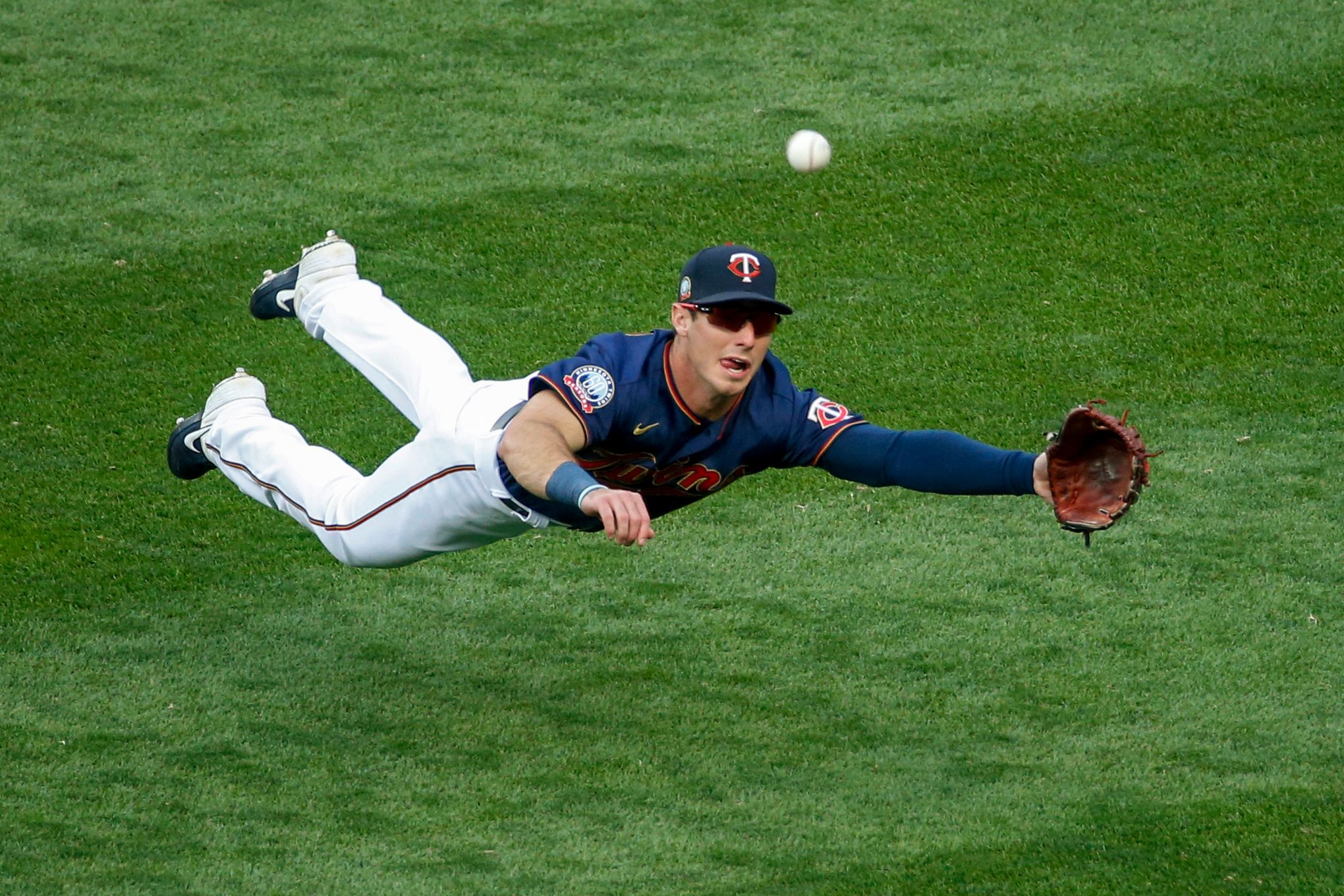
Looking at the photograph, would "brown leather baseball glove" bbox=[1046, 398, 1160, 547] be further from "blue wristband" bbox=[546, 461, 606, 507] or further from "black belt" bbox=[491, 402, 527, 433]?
"black belt" bbox=[491, 402, 527, 433]

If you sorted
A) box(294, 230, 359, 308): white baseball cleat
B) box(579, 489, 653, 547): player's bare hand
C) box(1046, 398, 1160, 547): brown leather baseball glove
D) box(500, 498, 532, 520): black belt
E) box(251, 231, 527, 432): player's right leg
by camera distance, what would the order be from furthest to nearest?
box(294, 230, 359, 308): white baseball cleat → box(251, 231, 527, 432): player's right leg → box(500, 498, 532, 520): black belt → box(1046, 398, 1160, 547): brown leather baseball glove → box(579, 489, 653, 547): player's bare hand

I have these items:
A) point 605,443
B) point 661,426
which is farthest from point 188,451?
point 661,426

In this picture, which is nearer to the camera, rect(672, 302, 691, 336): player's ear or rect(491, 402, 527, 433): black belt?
rect(672, 302, 691, 336): player's ear

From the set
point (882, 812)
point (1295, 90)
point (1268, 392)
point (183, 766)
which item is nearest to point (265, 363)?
point (183, 766)

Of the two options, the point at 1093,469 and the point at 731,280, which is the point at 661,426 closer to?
the point at 731,280

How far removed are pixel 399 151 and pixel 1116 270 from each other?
3706 mm

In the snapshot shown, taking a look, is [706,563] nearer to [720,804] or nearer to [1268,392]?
[720,804]

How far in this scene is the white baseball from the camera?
755 centimetres

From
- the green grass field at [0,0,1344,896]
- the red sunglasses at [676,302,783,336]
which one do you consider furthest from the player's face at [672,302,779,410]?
the green grass field at [0,0,1344,896]

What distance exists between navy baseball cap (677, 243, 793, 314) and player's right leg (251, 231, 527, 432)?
2.22ft

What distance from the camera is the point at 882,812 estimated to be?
466 cm

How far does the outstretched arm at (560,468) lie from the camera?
145 inches

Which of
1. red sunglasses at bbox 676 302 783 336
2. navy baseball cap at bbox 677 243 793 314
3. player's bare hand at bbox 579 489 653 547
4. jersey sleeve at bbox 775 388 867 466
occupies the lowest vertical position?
player's bare hand at bbox 579 489 653 547

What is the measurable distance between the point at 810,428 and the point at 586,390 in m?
0.66
